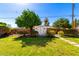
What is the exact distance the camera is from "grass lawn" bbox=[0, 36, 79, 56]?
3.95m

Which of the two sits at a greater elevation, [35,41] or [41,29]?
[41,29]


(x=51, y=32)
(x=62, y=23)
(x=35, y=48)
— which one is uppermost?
(x=62, y=23)

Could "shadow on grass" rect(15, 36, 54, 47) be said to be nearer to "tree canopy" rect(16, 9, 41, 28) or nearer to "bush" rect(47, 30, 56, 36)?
"bush" rect(47, 30, 56, 36)

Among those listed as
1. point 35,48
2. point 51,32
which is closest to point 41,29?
point 51,32

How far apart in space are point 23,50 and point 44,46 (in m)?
0.26

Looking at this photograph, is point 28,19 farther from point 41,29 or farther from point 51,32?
point 51,32

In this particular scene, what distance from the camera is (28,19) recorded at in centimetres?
400

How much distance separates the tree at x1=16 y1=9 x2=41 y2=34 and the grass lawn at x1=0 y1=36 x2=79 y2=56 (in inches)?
7.0

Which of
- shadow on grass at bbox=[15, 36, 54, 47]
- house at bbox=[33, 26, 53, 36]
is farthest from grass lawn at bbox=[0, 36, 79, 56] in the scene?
house at bbox=[33, 26, 53, 36]

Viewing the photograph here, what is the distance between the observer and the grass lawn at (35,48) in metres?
3.95

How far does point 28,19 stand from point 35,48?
Result: 365 millimetres

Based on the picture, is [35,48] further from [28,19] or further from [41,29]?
[28,19]

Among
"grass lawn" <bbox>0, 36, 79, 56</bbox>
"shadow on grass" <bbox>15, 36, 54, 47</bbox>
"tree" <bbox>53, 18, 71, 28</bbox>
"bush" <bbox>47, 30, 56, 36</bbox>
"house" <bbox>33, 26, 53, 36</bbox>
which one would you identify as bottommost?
"grass lawn" <bbox>0, 36, 79, 56</bbox>

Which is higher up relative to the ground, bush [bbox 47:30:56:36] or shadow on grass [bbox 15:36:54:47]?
bush [bbox 47:30:56:36]
